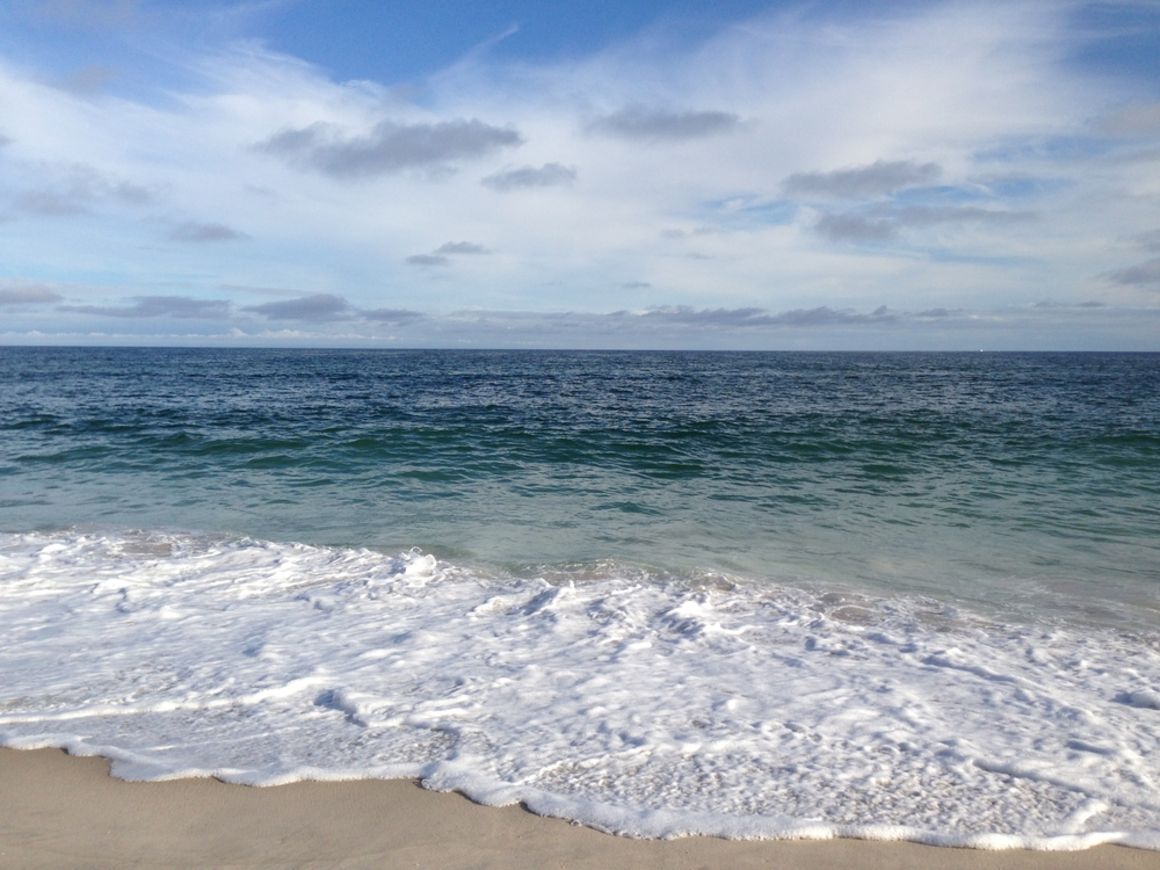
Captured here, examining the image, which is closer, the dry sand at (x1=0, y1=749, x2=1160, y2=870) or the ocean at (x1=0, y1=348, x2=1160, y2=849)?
the dry sand at (x1=0, y1=749, x2=1160, y2=870)

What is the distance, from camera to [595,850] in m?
3.58

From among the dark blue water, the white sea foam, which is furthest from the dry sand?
the dark blue water

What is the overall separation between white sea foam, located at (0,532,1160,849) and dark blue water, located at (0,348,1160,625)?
1.81 meters

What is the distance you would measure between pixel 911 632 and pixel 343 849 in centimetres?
513

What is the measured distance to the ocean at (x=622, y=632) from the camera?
421 cm

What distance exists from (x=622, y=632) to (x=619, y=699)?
1.45m

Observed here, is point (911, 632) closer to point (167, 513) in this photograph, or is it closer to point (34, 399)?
point (167, 513)

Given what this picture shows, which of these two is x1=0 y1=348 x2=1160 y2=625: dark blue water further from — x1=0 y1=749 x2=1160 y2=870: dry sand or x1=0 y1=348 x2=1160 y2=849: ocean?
x1=0 y1=749 x2=1160 y2=870: dry sand

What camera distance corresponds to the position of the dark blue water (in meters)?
9.43

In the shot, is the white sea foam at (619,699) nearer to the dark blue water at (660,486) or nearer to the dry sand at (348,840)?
the dry sand at (348,840)

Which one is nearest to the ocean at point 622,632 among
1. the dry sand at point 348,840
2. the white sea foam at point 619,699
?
the white sea foam at point 619,699

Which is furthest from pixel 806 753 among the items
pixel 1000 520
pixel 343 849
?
pixel 1000 520

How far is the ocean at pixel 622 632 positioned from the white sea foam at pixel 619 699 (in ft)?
0.09

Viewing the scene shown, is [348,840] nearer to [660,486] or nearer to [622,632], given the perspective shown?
[622,632]
